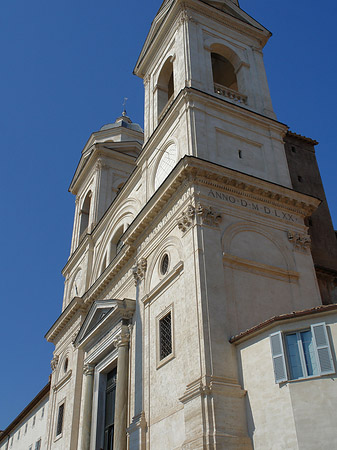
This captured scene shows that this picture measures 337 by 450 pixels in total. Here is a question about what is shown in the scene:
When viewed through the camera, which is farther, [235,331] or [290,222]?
[290,222]

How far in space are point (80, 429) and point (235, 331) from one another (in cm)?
957

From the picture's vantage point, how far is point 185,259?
1580cm

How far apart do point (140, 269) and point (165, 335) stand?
325cm

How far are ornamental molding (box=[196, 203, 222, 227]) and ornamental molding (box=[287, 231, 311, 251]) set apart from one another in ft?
9.16

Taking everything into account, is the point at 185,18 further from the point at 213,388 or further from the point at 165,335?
the point at 213,388

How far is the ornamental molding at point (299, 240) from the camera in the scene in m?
17.6

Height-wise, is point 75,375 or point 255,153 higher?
point 255,153

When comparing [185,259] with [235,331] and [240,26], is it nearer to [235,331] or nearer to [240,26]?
[235,331]

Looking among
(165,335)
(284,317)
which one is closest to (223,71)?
(165,335)

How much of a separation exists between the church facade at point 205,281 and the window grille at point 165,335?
0.05 m

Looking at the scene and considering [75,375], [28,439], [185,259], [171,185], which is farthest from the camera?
[28,439]

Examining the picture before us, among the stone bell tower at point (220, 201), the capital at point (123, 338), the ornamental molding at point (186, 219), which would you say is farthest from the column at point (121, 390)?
the ornamental molding at point (186, 219)

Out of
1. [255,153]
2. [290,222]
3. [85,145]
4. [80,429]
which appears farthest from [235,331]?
[85,145]

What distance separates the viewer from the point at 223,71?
25.0 metres
